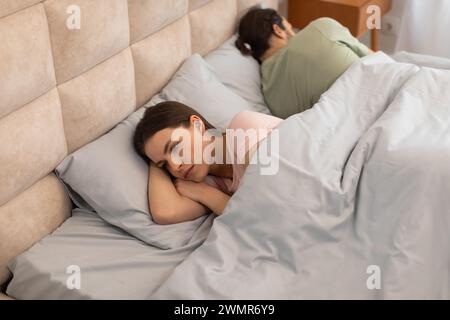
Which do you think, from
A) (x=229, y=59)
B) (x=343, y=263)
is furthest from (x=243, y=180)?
(x=229, y=59)

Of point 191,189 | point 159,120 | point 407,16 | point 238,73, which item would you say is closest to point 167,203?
point 191,189

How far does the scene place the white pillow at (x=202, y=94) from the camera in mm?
1753

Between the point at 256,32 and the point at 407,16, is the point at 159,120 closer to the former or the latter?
the point at 256,32

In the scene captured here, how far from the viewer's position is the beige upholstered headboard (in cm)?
129

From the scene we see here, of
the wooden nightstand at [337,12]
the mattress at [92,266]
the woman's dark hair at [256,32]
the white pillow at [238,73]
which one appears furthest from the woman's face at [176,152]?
the wooden nightstand at [337,12]

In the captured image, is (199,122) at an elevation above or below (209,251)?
above

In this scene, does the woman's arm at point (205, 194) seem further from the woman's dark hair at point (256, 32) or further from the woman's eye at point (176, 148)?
the woman's dark hair at point (256, 32)

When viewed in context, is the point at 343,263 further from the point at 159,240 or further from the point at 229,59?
the point at 229,59

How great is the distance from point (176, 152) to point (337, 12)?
1.45 m

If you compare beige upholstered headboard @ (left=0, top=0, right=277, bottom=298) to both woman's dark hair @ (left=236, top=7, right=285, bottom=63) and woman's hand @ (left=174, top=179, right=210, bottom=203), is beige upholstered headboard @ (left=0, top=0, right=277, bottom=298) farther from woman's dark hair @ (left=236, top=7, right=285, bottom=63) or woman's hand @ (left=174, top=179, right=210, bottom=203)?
woman's dark hair @ (left=236, top=7, right=285, bottom=63)

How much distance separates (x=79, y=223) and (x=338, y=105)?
30.5 inches

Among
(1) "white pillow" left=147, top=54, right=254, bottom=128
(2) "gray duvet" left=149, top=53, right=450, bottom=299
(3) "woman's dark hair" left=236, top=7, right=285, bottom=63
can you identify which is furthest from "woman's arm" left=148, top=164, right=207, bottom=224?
(3) "woman's dark hair" left=236, top=7, right=285, bottom=63

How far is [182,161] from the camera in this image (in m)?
1.48
